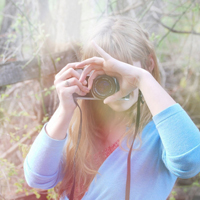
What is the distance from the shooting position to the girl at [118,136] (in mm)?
688

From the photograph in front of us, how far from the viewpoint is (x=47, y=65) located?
141 centimetres

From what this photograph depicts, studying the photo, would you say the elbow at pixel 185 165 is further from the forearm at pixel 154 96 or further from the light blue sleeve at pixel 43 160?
the light blue sleeve at pixel 43 160

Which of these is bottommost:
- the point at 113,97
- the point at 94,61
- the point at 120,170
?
the point at 120,170

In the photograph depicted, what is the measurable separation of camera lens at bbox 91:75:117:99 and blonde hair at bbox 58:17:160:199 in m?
0.11

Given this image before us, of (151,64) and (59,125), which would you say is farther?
(151,64)

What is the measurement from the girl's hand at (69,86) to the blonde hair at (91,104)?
144 mm

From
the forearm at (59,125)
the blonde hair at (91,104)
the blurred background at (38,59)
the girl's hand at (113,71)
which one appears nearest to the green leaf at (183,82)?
the blurred background at (38,59)

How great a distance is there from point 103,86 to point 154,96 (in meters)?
0.18

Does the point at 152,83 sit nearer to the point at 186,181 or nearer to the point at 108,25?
the point at 108,25

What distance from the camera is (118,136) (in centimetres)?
97

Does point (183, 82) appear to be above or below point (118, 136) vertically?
below

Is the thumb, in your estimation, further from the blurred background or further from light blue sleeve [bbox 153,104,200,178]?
the blurred background

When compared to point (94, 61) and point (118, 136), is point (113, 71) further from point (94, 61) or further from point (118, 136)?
point (118, 136)

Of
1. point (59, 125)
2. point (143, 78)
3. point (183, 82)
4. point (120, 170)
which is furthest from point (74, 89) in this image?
point (183, 82)
